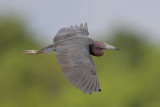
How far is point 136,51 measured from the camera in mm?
56375

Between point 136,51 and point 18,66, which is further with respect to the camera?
point 136,51

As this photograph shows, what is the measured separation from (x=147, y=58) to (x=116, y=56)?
2955 mm

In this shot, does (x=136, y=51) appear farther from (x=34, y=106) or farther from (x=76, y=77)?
(x=76, y=77)

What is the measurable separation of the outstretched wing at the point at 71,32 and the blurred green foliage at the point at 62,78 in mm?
12637

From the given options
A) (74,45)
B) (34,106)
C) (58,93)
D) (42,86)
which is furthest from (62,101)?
(74,45)

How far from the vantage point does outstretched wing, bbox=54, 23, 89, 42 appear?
1753 cm

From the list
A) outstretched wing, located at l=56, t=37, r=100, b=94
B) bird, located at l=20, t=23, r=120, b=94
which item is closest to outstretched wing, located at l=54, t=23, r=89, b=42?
bird, located at l=20, t=23, r=120, b=94

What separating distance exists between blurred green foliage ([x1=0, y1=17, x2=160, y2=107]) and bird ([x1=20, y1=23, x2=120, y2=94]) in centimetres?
1442

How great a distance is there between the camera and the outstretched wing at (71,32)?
17.5 meters

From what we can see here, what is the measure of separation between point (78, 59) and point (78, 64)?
0.19 metres

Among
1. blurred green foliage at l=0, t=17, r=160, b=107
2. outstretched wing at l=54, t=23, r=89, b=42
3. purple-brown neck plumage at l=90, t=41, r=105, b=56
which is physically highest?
outstretched wing at l=54, t=23, r=89, b=42

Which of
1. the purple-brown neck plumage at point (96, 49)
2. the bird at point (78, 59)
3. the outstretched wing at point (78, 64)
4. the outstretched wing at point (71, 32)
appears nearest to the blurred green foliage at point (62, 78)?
the outstretched wing at point (71, 32)

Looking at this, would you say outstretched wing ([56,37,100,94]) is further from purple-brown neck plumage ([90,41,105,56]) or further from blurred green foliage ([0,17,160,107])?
blurred green foliage ([0,17,160,107])

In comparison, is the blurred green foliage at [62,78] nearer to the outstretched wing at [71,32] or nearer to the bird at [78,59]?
the outstretched wing at [71,32]
